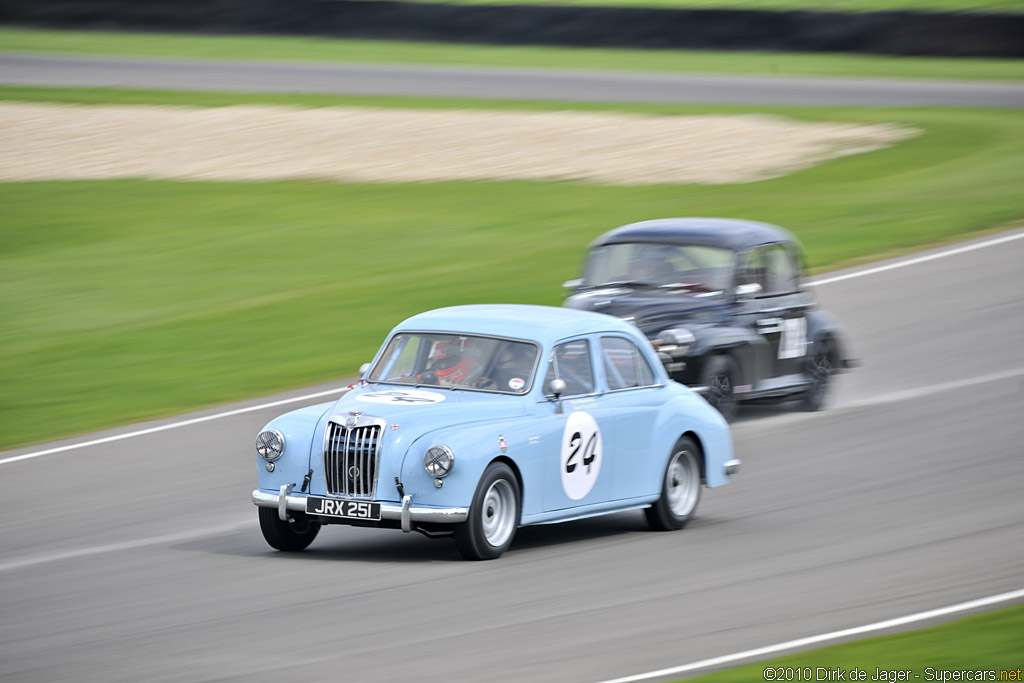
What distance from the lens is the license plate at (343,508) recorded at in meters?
9.01

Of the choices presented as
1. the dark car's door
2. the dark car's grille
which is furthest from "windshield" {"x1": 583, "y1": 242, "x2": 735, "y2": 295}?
the dark car's grille

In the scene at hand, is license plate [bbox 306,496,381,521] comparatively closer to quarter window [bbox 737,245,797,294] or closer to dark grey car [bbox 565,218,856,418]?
dark grey car [bbox 565,218,856,418]

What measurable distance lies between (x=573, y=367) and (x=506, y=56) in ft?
103

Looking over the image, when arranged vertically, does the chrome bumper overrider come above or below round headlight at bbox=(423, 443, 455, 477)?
below

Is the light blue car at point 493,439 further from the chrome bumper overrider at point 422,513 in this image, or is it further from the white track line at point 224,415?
the white track line at point 224,415

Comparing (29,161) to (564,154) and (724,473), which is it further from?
(724,473)

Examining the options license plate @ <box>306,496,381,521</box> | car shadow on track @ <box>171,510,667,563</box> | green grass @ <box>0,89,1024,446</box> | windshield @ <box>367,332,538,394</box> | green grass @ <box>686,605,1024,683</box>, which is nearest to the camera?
green grass @ <box>686,605,1024,683</box>

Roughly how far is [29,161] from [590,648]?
22.2m

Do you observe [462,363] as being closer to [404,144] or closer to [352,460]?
[352,460]

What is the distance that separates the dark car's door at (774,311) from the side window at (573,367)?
4.36 m

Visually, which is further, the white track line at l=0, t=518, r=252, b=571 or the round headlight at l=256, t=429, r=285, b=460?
the white track line at l=0, t=518, r=252, b=571

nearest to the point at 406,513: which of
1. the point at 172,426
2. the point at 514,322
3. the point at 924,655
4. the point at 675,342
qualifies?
the point at 514,322

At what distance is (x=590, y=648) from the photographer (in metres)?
7.46

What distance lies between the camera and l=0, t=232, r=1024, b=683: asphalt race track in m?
7.45
